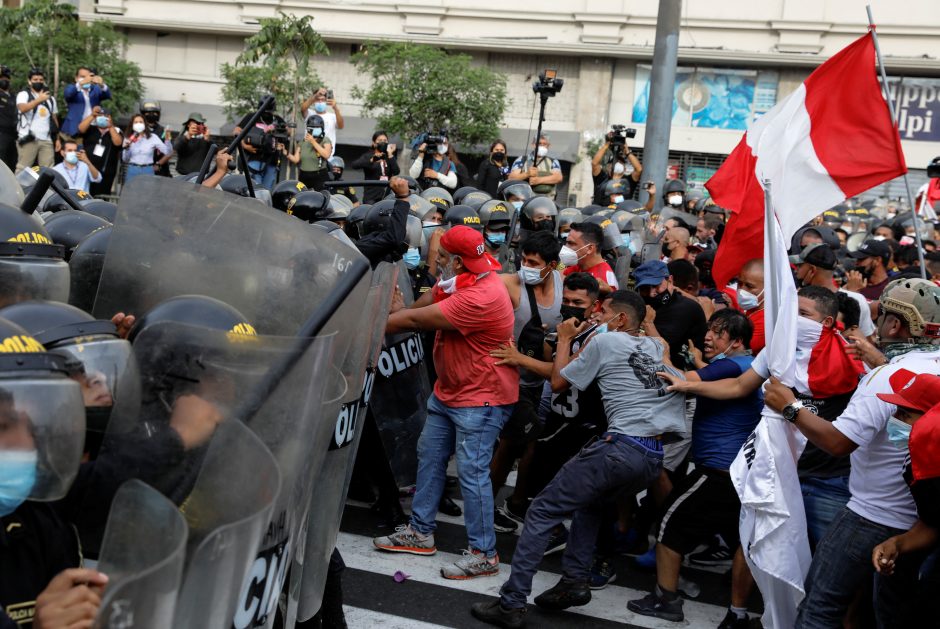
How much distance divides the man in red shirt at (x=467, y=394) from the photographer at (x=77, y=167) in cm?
901

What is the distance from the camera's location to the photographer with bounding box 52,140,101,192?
13578 mm

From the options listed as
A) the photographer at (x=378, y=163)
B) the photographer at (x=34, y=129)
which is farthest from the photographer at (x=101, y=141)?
the photographer at (x=378, y=163)

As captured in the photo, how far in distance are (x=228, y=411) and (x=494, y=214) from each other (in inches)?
257

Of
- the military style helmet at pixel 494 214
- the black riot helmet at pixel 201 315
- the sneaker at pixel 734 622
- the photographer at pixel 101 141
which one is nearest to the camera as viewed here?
the black riot helmet at pixel 201 315

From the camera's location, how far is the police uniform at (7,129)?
1438 cm

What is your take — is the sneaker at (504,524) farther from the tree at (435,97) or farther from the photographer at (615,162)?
the tree at (435,97)

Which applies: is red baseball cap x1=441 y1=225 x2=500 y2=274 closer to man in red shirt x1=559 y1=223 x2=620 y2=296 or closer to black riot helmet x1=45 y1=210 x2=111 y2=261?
black riot helmet x1=45 y1=210 x2=111 y2=261

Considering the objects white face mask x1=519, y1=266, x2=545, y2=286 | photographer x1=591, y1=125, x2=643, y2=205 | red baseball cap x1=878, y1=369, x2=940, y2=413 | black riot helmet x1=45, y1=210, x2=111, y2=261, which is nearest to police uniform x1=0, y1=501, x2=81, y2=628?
black riot helmet x1=45, y1=210, x2=111, y2=261

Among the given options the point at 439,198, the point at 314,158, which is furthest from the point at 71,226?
the point at 314,158

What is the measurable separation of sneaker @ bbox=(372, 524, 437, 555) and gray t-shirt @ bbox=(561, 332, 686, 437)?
4.38 feet

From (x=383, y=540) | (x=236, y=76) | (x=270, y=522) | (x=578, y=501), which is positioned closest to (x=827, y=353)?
(x=578, y=501)

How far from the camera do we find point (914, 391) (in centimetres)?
387

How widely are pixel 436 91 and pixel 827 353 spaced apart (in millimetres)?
20844

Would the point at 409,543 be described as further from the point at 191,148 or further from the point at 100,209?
the point at 191,148
